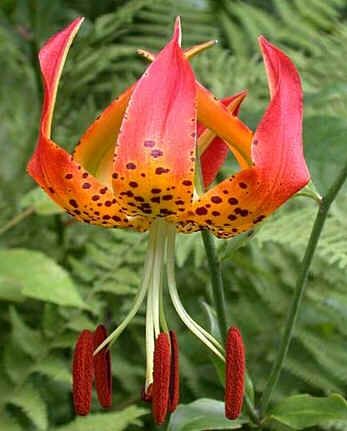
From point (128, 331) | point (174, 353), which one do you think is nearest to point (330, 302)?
point (128, 331)

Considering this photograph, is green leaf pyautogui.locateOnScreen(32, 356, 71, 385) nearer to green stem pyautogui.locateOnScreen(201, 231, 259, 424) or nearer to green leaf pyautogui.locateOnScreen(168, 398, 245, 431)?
green leaf pyautogui.locateOnScreen(168, 398, 245, 431)

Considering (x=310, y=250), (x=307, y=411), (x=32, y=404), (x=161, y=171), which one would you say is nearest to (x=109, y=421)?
(x=32, y=404)

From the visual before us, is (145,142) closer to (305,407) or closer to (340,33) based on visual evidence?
(305,407)

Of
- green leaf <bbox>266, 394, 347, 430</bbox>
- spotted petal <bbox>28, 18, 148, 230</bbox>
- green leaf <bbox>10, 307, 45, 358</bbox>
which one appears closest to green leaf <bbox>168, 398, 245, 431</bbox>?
green leaf <bbox>266, 394, 347, 430</bbox>

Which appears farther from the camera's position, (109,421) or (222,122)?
(109,421)

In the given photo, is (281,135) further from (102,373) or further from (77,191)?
(102,373)

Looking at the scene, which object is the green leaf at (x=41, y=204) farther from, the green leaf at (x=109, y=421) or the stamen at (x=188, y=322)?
the stamen at (x=188, y=322)
